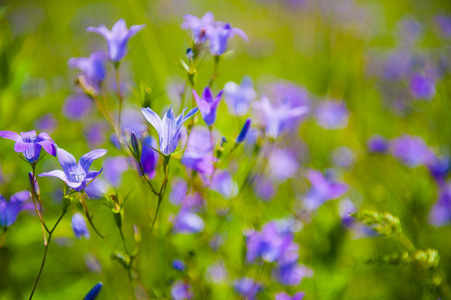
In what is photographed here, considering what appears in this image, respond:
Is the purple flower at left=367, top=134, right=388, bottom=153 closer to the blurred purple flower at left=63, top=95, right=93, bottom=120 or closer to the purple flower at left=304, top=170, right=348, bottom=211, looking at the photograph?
the purple flower at left=304, top=170, right=348, bottom=211

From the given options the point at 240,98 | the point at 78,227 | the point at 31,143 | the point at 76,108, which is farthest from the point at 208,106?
the point at 76,108

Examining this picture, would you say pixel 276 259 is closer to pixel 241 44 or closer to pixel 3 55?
pixel 3 55

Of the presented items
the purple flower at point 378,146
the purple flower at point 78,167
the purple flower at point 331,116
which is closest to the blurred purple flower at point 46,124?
the purple flower at point 78,167

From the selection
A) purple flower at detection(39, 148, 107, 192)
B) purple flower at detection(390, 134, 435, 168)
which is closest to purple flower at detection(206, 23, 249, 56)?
purple flower at detection(39, 148, 107, 192)

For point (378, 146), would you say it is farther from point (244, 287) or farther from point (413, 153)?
point (244, 287)

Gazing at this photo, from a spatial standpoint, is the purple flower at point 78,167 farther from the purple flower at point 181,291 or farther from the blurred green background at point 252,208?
the purple flower at point 181,291

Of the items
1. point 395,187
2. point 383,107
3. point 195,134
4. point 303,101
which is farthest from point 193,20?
point 383,107
